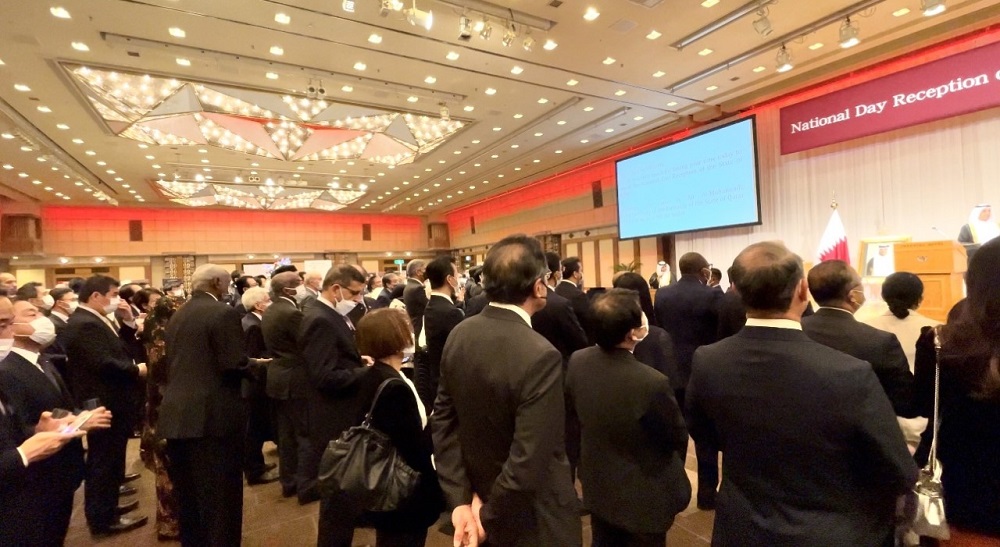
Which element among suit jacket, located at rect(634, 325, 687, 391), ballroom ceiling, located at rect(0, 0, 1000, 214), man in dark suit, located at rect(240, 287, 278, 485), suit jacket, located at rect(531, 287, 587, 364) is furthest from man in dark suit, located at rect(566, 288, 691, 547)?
ballroom ceiling, located at rect(0, 0, 1000, 214)

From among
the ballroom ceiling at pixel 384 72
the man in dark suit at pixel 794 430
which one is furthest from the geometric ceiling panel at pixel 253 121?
the man in dark suit at pixel 794 430

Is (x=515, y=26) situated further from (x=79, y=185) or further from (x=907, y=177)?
(x=79, y=185)

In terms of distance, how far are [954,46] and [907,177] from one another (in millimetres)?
1810

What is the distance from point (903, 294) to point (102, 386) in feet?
15.5

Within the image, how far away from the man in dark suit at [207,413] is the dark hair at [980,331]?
281cm

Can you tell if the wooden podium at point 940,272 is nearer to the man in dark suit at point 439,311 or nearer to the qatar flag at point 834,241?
the qatar flag at point 834,241

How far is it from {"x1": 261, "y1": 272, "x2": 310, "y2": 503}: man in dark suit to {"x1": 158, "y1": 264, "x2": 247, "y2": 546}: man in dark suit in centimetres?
77

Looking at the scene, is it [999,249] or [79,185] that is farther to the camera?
[79,185]

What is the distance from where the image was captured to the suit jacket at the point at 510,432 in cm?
132

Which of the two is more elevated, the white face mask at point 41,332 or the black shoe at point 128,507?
the white face mask at point 41,332

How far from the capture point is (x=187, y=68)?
22.5 ft

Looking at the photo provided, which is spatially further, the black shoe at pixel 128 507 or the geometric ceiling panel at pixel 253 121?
the geometric ceiling panel at pixel 253 121

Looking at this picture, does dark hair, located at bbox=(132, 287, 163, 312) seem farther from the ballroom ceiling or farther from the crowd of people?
the ballroom ceiling

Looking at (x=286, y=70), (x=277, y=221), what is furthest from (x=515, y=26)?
(x=277, y=221)
